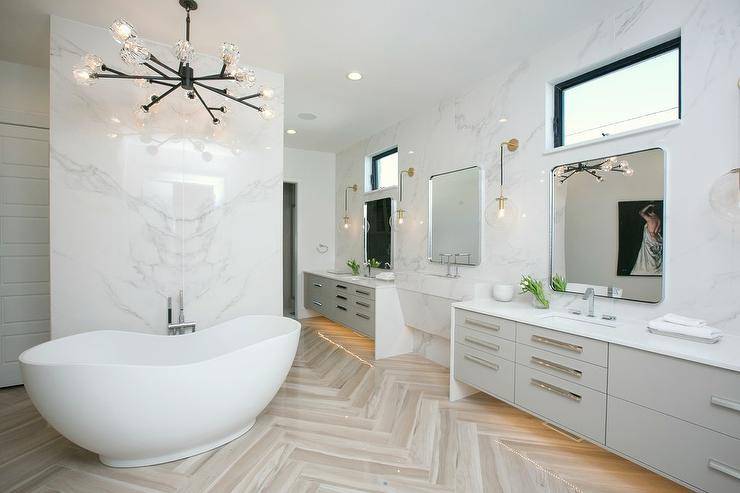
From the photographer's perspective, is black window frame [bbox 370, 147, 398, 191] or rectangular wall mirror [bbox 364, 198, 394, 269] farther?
black window frame [bbox 370, 147, 398, 191]

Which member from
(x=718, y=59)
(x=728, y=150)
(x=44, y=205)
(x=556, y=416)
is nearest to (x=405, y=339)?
(x=556, y=416)

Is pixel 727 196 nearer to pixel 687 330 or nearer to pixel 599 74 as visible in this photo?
pixel 687 330

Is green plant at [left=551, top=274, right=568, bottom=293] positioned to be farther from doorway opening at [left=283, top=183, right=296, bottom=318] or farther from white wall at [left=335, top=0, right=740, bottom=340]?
doorway opening at [left=283, top=183, right=296, bottom=318]

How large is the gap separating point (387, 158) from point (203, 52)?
269cm

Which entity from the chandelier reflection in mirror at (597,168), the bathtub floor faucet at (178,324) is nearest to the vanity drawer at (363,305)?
Result: the bathtub floor faucet at (178,324)

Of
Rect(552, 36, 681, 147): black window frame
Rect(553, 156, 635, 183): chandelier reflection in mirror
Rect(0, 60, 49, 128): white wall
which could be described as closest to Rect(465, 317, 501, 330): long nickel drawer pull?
Rect(553, 156, 635, 183): chandelier reflection in mirror

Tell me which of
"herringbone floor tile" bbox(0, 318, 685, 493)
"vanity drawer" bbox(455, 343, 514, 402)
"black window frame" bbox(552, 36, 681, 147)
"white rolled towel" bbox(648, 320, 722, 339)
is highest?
"black window frame" bbox(552, 36, 681, 147)

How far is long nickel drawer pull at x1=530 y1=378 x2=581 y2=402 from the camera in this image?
2.01m

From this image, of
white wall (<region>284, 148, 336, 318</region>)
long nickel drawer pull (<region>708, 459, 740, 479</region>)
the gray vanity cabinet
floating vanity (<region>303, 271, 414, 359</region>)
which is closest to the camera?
long nickel drawer pull (<region>708, 459, 740, 479</region>)

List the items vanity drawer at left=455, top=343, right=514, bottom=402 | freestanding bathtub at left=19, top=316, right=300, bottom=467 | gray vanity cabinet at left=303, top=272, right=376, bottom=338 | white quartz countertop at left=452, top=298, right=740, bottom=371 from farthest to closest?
gray vanity cabinet at left=303, top=272, right=376, bottom=338, vanity drawer at left=455, top=343, right=514, bottom=402, freestanding bathtub at left=19, top=316, right=300, bottom=467, white quartz countertop at left=452, top=298, right=740, bottom=371

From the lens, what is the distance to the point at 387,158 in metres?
5.02

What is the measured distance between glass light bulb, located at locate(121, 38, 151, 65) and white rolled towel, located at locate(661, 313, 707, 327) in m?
3.09

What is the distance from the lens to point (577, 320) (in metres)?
2.33

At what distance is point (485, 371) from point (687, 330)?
4.01 ft
